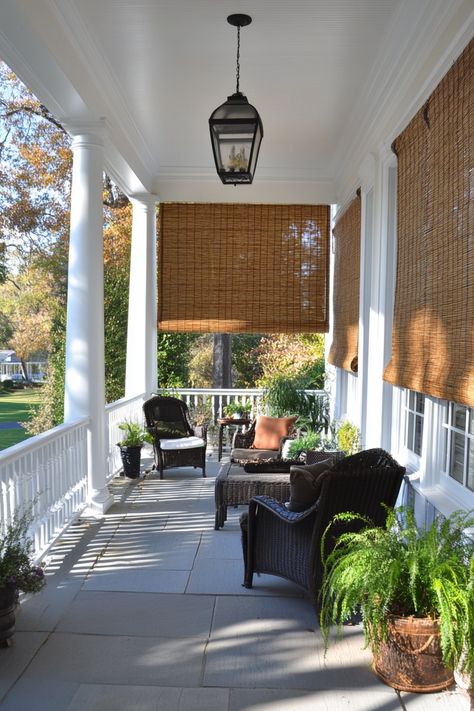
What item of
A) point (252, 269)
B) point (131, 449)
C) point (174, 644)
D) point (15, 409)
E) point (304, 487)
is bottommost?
point (15, 409)

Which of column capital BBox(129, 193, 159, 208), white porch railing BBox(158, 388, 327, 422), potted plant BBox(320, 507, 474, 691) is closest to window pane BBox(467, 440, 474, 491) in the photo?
potted plant BBox(320, 507, 474, 691)

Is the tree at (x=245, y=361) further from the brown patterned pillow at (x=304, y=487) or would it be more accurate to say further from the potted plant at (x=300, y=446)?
the brown patterned pillow at (x=304, y=487)

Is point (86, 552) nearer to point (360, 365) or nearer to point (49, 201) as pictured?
point (360, 365)

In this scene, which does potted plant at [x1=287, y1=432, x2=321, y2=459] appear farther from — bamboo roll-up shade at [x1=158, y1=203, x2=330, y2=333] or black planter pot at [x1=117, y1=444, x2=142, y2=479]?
bamboo roll-up shade at [x1=158, y1=203, x2=330, y2=333]

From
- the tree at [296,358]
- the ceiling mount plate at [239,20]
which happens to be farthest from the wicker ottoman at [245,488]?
the tree at [296,358]

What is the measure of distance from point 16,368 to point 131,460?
834 cm

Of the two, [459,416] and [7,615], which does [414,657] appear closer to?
[459,416]

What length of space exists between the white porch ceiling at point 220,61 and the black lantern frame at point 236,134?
29 centimetres

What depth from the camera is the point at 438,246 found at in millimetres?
3336

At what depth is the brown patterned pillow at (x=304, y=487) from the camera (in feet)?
11.1

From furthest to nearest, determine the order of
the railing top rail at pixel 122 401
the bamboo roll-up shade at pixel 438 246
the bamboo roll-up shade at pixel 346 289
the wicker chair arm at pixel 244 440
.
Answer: the wicker chair arm at pixel 244 440 < the railing top rail at pixel 122 401 < the bamboo roll-up shade at pixel 346 289 < the bamboo roll-up shade at pixel 438 246

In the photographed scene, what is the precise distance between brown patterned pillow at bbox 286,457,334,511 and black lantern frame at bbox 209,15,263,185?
2066mm

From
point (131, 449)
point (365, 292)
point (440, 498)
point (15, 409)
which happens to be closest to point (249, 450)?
point (131, 449)

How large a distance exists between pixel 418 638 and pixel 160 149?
18.5 ft
